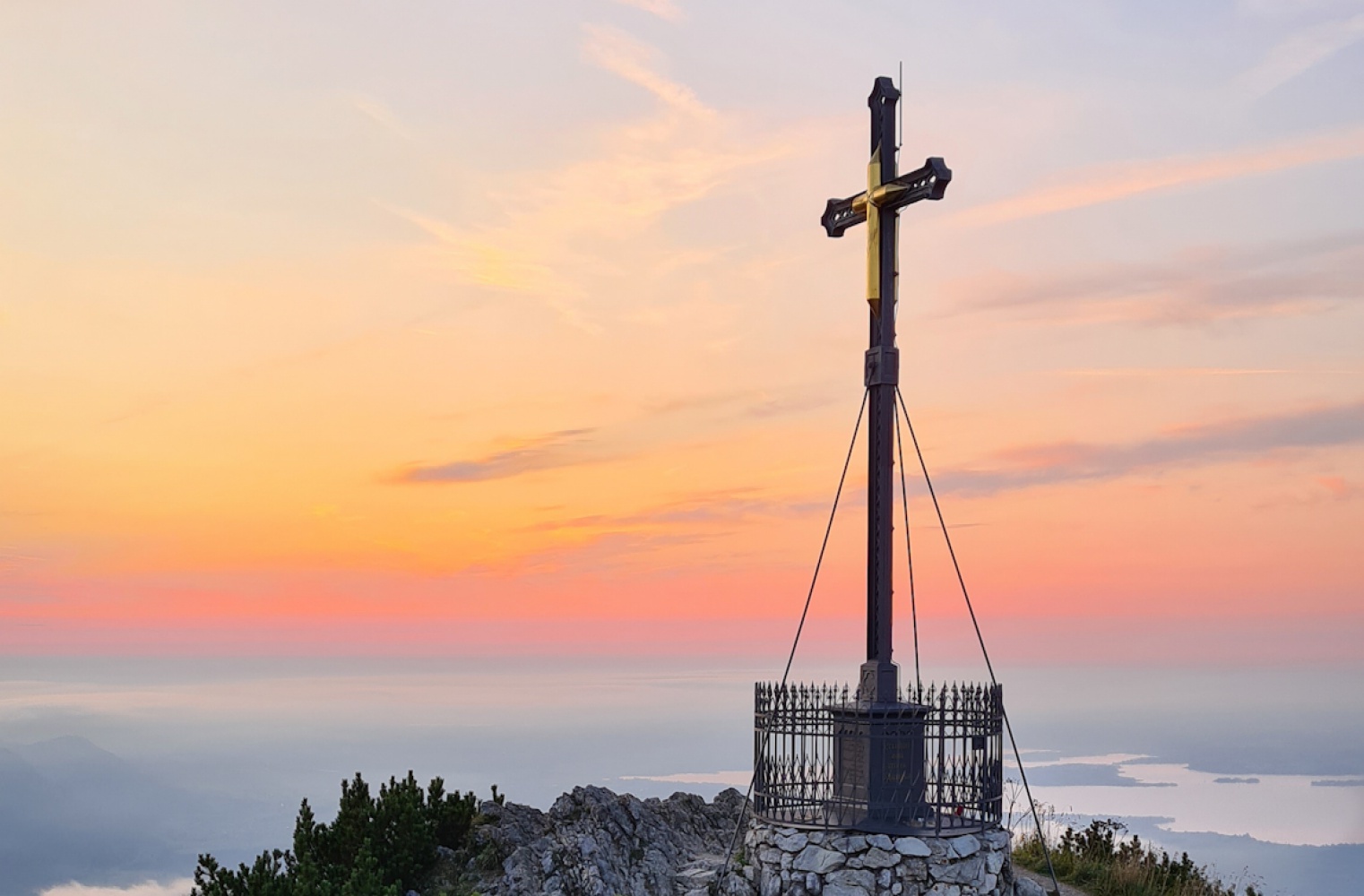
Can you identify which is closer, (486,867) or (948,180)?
(948,180)

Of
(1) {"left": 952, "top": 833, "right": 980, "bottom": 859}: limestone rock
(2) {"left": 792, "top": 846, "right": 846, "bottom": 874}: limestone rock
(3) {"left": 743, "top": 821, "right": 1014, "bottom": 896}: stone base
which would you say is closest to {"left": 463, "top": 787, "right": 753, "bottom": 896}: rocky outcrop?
(3) {"left": 743, "top": 821, "right": 1014, "bottom": 896}: stone base

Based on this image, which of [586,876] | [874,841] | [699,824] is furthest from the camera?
[699,824]

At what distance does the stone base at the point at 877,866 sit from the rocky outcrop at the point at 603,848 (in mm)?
856

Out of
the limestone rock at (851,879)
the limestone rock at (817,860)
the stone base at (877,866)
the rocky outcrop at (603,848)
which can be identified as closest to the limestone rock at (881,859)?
the stone base at (877,866)

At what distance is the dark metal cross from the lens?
616 inches

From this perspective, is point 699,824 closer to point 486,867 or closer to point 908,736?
point 486,867

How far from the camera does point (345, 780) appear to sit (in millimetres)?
17656

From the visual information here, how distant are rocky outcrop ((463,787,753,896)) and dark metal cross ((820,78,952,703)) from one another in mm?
3410

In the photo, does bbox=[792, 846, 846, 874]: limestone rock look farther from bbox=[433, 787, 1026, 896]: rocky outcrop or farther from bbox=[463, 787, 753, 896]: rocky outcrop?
bbox=[463, 787, 753, 896]: rocky outcrop

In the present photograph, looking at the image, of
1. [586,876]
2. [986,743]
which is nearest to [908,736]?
[986,743]

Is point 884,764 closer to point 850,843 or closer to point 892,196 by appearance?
point 850,843

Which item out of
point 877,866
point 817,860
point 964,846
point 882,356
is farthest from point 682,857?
point 882,356

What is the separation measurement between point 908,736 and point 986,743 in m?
1.16

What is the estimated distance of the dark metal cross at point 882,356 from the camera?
15648 millimetres
